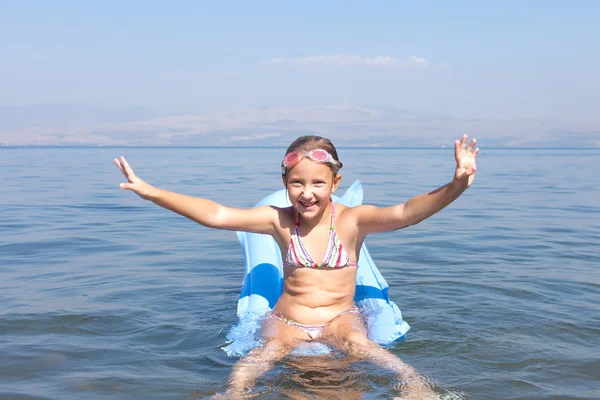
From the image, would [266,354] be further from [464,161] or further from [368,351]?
[464,161]

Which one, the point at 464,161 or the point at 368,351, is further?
the point at 368,351

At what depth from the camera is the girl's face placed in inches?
136

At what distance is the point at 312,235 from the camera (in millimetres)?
3668

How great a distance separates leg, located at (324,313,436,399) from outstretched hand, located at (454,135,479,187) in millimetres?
900

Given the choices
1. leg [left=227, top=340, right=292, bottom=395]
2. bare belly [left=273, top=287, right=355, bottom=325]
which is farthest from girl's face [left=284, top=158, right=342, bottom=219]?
leg [left=227, top=340, right=292, bottom=395]

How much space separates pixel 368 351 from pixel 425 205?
77cm

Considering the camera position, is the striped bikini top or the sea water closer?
the sea water

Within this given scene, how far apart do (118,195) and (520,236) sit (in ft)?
24.3

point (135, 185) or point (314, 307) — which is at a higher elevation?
point (135, 185)

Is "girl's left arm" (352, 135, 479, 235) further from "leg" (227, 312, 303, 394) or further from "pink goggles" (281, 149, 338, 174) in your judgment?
"leg" (227, 312, 303, 394)

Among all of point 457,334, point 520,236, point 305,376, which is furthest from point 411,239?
point 305,376

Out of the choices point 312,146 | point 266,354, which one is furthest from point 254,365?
point 312,146

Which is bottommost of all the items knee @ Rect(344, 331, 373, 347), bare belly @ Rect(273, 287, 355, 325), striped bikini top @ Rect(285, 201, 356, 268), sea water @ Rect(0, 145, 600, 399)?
sea water @ Rect(0, 145, 600, 399)

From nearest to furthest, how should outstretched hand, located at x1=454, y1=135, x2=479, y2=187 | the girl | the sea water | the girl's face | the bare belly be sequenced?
outstretched hand, located at x1=454, y1=135, x2=479, y2=187 → the sea water → the girl → the girl's face → the bare belly
